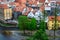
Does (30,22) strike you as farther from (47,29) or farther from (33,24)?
(47,29)

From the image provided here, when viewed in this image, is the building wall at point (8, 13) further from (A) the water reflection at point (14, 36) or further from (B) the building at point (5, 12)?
(A) the water reflection at point (14, 36)

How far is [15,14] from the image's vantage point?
450cm

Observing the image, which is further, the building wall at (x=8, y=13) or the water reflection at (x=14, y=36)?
the building wall at (x=8, y=13)

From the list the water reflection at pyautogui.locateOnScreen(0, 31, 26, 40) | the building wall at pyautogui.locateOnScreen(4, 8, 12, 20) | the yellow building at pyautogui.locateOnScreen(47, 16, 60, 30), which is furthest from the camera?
the building wall at pyautogui.locateOnScreen(4, 8, 12, 20)

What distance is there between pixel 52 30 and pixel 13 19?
0.89 m

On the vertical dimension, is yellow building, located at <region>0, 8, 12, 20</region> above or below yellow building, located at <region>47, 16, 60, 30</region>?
above

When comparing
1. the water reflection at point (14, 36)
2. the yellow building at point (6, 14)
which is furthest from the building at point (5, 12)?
the water reflection at point (14, 36)

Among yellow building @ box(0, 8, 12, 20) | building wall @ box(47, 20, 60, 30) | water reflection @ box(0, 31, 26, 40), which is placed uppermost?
yellow building @ box(0, 8, 12, 20)

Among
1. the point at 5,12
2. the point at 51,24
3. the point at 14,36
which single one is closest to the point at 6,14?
the point at 5,12

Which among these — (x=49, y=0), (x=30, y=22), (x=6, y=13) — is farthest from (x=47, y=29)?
(x=6, y=13)

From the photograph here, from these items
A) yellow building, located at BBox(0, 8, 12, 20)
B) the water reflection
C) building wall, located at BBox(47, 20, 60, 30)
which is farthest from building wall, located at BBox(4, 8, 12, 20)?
building wall, located at BBox(47, 20, 60, 30)

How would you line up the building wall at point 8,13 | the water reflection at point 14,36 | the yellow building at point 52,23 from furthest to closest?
the building wall at point 8,13
the yellow building at point 52,23
the water reflection at point 14,36

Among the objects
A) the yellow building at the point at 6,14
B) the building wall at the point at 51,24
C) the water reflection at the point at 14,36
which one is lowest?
the water reflection at the point at 14,36

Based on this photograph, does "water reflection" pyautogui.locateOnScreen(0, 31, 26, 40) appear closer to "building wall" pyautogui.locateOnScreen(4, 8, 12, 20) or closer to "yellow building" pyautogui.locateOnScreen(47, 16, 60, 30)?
"building wall" pyautogui.locateOnScreen(4, 8, 12, 20)
